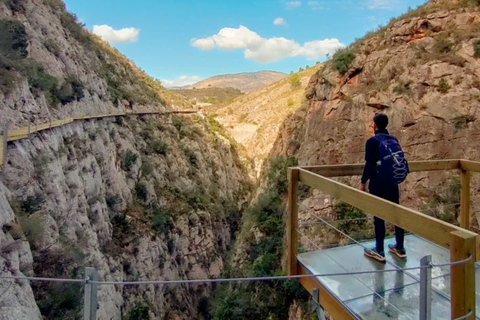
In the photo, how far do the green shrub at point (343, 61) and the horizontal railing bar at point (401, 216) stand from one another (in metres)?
9.87

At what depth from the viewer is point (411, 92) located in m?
9.53

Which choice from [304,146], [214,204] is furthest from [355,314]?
[214,204]

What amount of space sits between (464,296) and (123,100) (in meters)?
22.6

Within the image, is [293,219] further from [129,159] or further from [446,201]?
[129,159]

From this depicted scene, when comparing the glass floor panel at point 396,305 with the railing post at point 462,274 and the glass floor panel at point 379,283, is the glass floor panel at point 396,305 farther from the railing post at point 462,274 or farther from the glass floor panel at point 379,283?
the railing post at point 462,274

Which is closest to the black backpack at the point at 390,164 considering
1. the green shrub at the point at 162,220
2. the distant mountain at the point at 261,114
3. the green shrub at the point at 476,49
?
the green shrub at the point at 476,49

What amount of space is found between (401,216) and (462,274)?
46cm

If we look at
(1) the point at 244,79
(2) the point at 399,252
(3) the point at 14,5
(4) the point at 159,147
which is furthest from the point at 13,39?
(1) the point at 244,79

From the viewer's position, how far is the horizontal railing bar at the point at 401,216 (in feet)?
6.18

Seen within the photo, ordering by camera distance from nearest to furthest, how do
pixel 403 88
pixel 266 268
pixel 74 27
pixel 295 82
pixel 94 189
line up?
pixel 403 88, pixel 266 268, pixel 94 189, pixel 74 27, pixel 295 82

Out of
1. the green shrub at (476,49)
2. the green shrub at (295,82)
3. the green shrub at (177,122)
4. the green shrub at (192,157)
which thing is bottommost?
the green shrub at (192,157)

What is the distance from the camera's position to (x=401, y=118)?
938 cm

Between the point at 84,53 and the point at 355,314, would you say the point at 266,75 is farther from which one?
the point at 355,314

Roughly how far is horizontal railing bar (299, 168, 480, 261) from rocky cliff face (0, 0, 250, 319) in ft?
15.7
